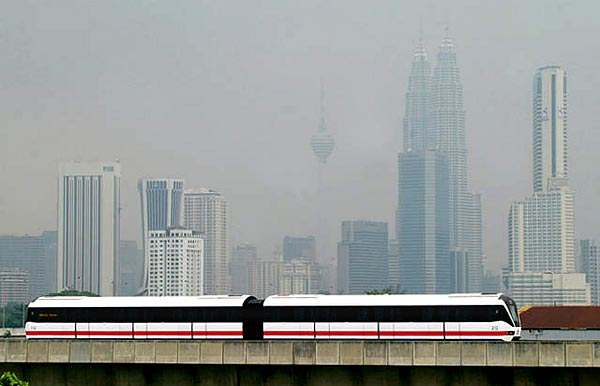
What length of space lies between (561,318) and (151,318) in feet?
120

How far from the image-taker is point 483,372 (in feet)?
158

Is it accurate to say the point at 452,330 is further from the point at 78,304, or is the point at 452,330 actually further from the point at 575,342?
the point at 78,304

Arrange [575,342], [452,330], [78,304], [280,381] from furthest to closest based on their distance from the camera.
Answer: [78,304] < [452,330] < [280,381] < [575,342]

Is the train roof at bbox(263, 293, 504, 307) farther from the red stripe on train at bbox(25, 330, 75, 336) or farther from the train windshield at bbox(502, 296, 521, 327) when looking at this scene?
the red stripe on train at bbox(25, 330, 75, 336)

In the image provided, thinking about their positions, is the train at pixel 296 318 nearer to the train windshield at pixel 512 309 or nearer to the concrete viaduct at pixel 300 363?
the train windshield at pixel 512 309

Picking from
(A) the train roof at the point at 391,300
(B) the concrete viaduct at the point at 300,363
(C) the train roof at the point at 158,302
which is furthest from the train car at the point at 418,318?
(B) the concrete viaduct at the point at 300,363

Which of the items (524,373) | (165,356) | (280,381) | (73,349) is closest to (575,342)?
(524,373)

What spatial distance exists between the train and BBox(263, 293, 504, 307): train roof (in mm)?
46

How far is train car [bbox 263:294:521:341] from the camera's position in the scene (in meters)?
58.8

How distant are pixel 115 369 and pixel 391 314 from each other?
13.9 m

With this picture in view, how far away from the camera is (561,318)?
88562 millimetres

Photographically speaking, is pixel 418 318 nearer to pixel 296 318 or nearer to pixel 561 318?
pixel 296 318

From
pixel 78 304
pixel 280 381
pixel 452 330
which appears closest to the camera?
pixel 280 381

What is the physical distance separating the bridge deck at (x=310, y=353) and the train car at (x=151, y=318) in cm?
1009
